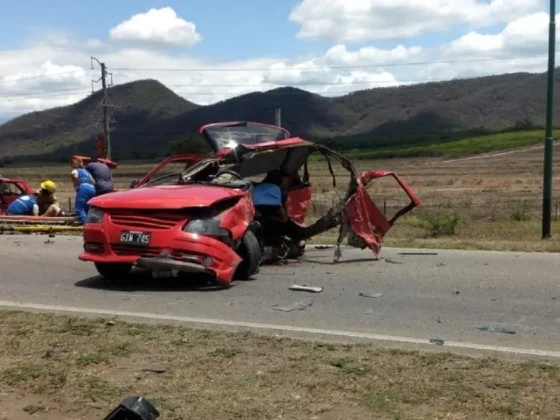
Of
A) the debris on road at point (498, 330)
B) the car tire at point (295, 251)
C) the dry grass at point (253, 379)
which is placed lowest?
the car tire at point (295, 251)

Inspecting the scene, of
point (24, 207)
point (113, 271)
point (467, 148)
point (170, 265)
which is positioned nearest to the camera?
point (170, 265)

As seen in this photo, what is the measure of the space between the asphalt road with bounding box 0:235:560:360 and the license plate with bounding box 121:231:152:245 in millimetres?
574

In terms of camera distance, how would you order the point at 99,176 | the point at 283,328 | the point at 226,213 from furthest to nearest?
the point at 99,176 → the point at 226,213 → the point at 283,328

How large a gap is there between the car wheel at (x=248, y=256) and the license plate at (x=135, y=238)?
1.29 meters

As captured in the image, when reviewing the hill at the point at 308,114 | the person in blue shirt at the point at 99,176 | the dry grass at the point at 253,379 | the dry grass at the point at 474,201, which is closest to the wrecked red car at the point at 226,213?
the dry grass at the point at 253,379

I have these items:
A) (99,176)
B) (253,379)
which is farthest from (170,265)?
(99,176)

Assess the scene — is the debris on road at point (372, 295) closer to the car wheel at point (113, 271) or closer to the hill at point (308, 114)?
the car wheel at point (113, 271)

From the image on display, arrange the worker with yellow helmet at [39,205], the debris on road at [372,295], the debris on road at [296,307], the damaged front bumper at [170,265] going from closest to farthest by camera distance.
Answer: the debris on road at [296,307], the damaged front bumper at [170,265], the debris on road at [372,295], the worker with yellow helmet at [39,205]

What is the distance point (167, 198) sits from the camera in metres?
8.77

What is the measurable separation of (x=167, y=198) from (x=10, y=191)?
39.6 feet

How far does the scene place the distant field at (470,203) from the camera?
1565 centimetres

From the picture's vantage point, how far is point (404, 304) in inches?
316

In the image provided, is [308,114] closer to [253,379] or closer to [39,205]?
[39,205]

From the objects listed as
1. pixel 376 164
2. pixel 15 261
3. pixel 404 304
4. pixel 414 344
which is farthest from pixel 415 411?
pixel 376 164
